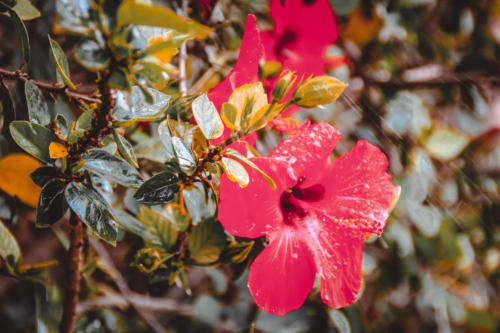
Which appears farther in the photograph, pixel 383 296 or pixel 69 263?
pixel 383 296

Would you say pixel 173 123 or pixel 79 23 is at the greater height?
pixel 79 23

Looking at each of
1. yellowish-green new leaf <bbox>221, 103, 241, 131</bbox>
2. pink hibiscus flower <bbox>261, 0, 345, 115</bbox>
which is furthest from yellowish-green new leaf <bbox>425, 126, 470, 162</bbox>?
yellowish-green new leaf <bbox>221, 103, 241, 131</bbox>

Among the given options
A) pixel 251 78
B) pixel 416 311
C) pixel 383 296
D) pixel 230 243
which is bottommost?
pixel 416 311

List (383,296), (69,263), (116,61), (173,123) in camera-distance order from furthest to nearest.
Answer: (383,296)
(69,263)
(173,123)
(116,61)

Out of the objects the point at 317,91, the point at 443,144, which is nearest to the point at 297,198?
the point at 317,91

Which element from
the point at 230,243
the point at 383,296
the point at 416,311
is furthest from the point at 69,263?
the point at 416,311

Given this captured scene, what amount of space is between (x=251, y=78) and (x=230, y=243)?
0.28 m

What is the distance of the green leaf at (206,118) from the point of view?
1.41 ft

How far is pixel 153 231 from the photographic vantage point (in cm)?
64

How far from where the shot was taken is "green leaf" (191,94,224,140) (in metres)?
0.43

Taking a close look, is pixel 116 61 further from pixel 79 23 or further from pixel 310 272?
pixel 310 272

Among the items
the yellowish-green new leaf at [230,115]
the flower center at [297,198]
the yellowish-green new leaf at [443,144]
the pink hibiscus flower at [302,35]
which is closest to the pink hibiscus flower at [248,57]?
the yellowish-green new leaf at [230,115]

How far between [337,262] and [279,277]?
0.10 metres

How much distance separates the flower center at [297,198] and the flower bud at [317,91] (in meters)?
0.22
